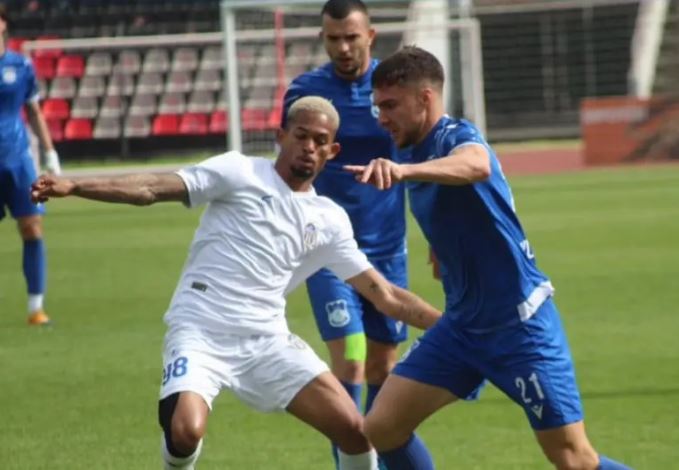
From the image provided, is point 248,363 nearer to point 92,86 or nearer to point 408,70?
point 408,70

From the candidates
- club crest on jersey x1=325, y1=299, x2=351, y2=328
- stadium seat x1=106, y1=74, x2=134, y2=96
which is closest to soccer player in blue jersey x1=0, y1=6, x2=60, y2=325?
club crest on jersey x1=325, y1=299, x2=351, y2=328

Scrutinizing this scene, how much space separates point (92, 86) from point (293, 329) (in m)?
19.7

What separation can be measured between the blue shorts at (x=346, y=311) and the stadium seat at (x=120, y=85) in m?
23.9

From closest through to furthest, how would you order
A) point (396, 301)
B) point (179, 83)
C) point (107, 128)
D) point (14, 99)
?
point (396, 301), point (14, 99), point (107, 128), point (179, 83)

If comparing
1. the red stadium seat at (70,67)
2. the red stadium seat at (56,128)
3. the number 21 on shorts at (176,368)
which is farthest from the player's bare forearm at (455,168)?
the red stadium seat at (70,67)

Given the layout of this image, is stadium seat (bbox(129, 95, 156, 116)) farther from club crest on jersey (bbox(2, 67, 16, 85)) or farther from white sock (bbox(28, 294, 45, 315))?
white sock (bbox(28, 294, 45, 315))

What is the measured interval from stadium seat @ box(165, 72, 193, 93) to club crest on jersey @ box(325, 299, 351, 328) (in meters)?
25.2

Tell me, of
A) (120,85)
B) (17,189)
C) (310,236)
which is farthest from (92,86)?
(310,236)

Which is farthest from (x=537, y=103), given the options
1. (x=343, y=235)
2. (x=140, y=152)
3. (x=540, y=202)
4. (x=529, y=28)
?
(x=343, y=235)

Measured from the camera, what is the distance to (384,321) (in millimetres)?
9117

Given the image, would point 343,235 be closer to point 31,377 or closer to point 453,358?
point 453,358

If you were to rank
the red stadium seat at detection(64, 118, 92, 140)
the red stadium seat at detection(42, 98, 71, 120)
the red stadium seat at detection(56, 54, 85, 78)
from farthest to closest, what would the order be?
1. the red stadium seat at detection(56, 54, 85, 78)
2. the red stadium seat at detection(42, 98, 71, 120)
3. the red stadium seat at detection(64, 118, 92, 140)

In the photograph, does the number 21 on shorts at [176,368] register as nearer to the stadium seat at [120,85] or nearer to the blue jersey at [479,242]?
the blue jersey at [479,242]

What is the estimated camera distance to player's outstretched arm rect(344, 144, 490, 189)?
19.8 ft
